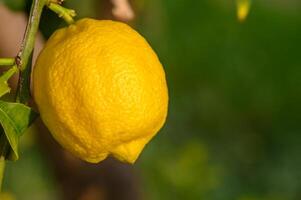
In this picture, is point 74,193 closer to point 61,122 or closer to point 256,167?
point 61,122

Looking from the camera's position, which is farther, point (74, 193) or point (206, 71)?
point (206, 71)

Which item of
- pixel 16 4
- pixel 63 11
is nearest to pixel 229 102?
pixel 16 4

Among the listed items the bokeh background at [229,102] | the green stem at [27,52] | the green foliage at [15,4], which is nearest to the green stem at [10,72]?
the green stem at [27,52]

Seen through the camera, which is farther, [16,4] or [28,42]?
[16,4]

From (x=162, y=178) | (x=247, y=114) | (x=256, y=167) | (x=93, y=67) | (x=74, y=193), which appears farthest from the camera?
(x=247, y=114)

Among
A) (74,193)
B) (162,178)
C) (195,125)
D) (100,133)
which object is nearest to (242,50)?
(195,125)

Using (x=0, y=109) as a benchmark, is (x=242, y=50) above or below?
below

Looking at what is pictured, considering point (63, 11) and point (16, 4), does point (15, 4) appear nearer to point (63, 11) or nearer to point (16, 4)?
point (16, 4)
